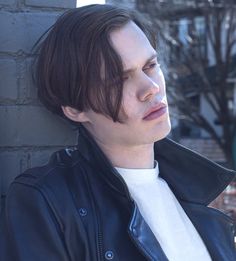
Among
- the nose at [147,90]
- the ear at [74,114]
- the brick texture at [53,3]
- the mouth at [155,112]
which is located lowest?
the ear at [74,114]

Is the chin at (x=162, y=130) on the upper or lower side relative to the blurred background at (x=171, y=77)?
upper

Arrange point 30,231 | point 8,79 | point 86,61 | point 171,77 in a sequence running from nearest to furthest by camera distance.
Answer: point 30,231 → point 86,61 → point 8,79 → point 171,77

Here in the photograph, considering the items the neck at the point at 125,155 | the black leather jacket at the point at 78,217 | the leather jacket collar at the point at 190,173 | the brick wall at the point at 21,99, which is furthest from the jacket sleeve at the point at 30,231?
the leather jacket collar at the point at 190,173

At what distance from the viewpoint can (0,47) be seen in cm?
194

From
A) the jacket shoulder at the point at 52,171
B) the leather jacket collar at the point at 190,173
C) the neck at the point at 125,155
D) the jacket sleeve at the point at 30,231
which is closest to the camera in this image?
the jacket sleeve at the point at 30,231

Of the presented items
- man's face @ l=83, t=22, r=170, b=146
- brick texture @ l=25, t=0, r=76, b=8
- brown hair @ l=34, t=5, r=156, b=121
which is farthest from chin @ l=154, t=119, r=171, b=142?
brick texture @ l=25, t=0, r=76, b=8

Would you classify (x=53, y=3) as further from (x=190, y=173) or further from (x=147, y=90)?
(x=190, y=173)

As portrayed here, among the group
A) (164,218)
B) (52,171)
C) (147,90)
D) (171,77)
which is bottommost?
(171,77)

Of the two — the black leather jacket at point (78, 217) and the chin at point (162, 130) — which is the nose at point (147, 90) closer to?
the chin at point (162, 130)

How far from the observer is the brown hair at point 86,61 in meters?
1.63

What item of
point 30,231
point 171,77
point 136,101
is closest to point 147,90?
point 136,101

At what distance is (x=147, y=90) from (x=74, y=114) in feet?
0.79

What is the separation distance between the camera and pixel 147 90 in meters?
1.65

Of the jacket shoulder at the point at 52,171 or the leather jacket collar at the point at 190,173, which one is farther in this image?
the leather jacket collar at the point at 190,173
